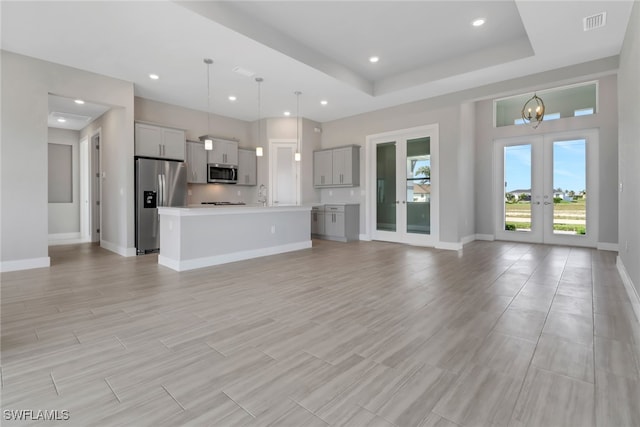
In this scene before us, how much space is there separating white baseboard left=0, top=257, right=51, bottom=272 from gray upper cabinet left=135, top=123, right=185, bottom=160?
90.0 inches

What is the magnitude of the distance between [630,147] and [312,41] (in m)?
4.22

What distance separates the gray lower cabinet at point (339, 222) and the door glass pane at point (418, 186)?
133 centimetres

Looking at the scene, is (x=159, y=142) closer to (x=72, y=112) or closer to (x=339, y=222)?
(x=72, y=112)

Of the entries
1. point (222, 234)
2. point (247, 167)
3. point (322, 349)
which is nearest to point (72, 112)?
point (247, 167)

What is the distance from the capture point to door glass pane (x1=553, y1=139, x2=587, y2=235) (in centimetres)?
638

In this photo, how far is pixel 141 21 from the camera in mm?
3643

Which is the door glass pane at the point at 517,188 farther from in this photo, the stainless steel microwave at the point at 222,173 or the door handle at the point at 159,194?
the door handle at the point at 159,194

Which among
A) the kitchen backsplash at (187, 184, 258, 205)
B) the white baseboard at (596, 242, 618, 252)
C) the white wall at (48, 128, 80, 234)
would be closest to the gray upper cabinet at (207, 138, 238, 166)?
the kitchen backsplash at (187, 184, 258, 205)

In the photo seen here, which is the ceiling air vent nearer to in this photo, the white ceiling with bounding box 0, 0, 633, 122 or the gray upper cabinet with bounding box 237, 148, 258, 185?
the white ceiling with bounding box 0, 0, 633, 122

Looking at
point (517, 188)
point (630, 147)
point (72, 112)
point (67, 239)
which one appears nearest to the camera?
point (630, 147)

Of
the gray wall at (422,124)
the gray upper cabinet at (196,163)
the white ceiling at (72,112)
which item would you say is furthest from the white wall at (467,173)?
the white ceiling at (72,112)

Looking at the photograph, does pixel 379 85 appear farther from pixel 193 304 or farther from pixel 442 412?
pixel 442 412

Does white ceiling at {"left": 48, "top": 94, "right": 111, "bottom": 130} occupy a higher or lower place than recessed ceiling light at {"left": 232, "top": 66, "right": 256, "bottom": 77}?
lower

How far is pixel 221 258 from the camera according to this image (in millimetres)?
4910
